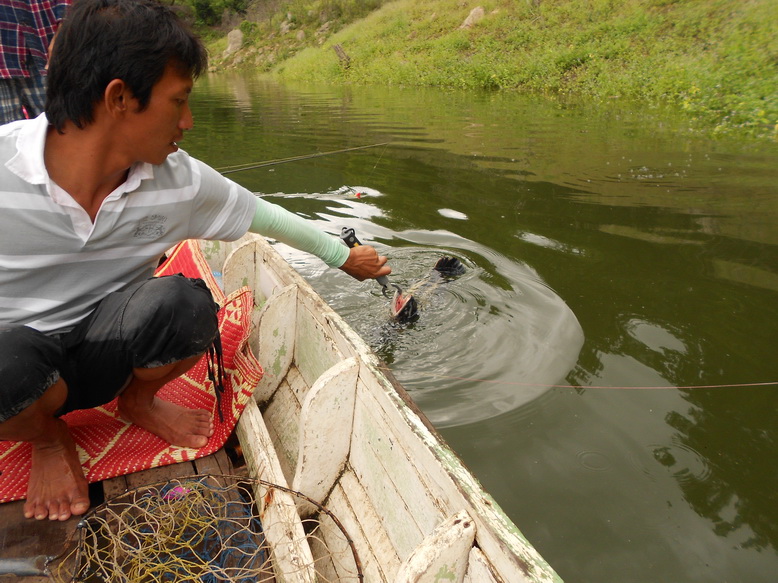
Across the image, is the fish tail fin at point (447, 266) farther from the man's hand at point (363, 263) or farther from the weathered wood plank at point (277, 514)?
the weathered wood plank at point (277, 514)

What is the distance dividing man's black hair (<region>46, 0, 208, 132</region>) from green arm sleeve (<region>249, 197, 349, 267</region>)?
0.61 meters

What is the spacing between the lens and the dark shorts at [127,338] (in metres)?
1.52

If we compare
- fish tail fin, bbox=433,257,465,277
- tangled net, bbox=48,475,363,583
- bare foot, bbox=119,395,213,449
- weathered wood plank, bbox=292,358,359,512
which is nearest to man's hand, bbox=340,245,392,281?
weathered wood plank, bbox=292,358,359,512

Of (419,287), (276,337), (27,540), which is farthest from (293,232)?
(419,287)

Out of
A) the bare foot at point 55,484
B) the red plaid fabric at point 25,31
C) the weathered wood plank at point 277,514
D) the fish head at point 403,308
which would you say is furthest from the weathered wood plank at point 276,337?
the red plaid fabric at point 25,31

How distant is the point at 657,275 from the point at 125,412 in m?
3.31

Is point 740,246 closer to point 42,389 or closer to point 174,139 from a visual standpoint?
point 174,139

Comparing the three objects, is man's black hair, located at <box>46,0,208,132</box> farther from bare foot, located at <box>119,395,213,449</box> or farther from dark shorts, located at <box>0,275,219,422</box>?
bare foot, located at <box>119,395,213,449</box>

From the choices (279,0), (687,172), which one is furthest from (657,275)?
(279,0)

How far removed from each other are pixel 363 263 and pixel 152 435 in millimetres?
1000

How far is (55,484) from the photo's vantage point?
1.58 m

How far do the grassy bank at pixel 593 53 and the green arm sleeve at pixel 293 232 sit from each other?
692 cm

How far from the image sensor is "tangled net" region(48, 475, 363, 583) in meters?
1.43

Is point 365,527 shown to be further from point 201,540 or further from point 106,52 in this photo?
point 106,52
